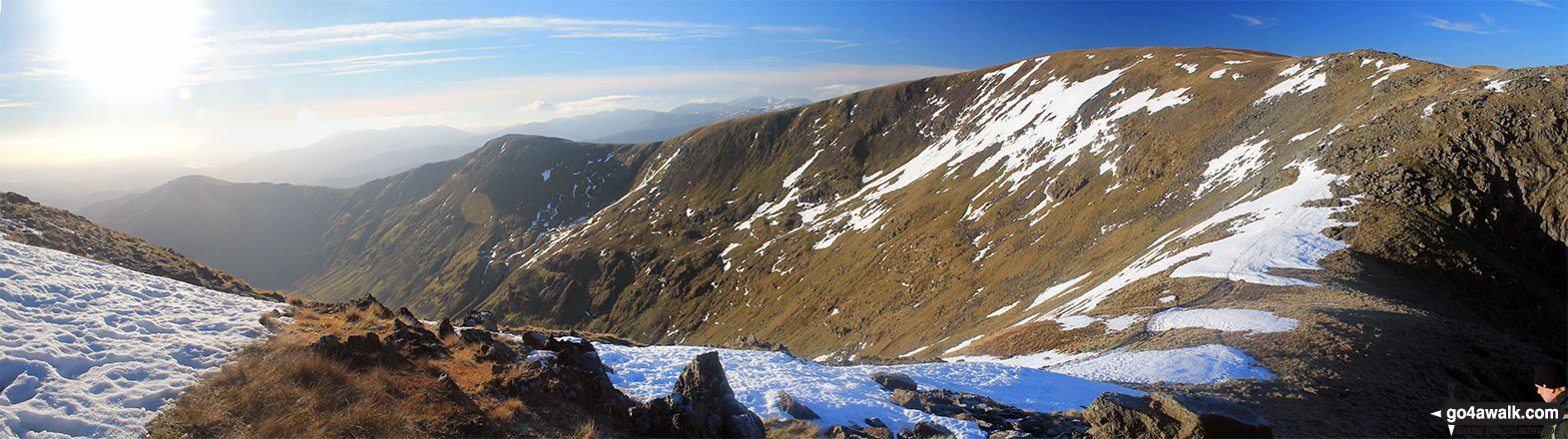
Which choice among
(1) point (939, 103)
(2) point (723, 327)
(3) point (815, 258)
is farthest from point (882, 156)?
(2) point (723, 327)

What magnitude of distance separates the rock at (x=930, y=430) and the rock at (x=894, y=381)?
2.95 m

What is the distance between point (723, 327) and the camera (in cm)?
9831

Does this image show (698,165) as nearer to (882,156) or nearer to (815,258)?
(882,156)

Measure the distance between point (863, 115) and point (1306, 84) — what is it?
335 ft

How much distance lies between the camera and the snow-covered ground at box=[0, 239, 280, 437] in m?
9.04

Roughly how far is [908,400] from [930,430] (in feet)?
6.71

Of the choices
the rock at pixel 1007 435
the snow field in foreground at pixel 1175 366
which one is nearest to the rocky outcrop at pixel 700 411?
the rock at pixel 1007 435

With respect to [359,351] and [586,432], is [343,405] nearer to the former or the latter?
[359,351]

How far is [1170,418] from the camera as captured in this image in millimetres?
11203

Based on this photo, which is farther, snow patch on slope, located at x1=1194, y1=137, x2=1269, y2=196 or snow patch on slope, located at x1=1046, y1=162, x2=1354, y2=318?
snow patch on slope, located at x1=1194, y1=137, x2=1269, y2=196

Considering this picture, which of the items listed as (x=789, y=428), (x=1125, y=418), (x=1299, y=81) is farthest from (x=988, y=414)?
(x=1299, y=81)

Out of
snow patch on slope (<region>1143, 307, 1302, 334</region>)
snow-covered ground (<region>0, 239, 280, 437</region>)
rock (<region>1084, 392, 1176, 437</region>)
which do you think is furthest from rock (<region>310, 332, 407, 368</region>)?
snow patch on slope (<region>1143, 307, 1302, 334</region>)

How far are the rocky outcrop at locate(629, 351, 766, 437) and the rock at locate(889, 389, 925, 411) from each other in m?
4.56
